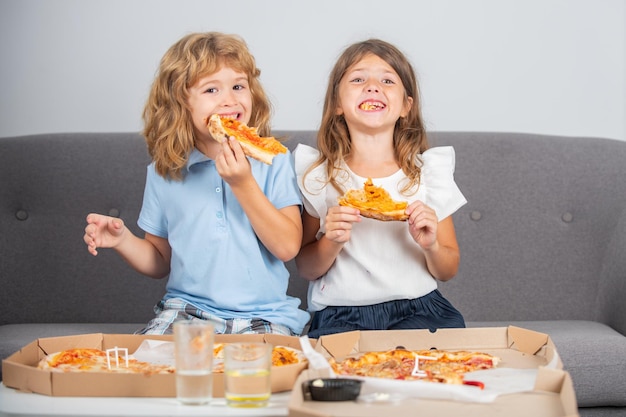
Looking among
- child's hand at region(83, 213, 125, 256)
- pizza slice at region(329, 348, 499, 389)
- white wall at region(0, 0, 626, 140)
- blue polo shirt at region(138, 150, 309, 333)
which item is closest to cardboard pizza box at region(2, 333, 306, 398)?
pizza slice at region(329, 348, 499, 389)

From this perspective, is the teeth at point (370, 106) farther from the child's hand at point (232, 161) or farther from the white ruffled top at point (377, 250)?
the child's hand at point (232, 161)

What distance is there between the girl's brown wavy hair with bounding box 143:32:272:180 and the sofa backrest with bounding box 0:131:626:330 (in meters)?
0.51

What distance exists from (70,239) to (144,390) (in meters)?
1.58

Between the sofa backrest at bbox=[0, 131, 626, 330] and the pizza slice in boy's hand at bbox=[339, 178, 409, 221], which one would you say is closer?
the pizza slice in boy's hand at bbox=[339, 178, 409, 221]

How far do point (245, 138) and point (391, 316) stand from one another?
62 cm

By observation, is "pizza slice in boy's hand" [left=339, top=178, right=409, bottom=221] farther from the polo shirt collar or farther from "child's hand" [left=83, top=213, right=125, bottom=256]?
"child's hand" [left=83, top=213, right=125, bottom=256]

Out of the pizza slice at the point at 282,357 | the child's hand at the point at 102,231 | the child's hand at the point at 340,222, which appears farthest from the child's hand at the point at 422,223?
the child's hand at the point at 102,231

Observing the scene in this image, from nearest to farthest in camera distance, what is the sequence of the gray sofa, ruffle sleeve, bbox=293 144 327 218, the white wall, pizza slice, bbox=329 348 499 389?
1. pizza slice, bbox=329 348 499 389
2. ruffle sleeve, bbox=293 144 327 218
3. the gray sofa
4. the white wall

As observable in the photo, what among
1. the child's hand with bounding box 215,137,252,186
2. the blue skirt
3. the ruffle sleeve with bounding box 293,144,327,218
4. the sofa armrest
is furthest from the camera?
the sofa armrest

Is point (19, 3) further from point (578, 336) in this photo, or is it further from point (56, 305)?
point (578, 336)

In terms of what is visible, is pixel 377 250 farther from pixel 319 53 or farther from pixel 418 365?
pixel 319 53

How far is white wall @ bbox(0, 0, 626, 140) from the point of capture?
3.14 meters

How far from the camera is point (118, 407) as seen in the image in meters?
1.24

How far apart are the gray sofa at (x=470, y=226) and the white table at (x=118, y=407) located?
146 cm
